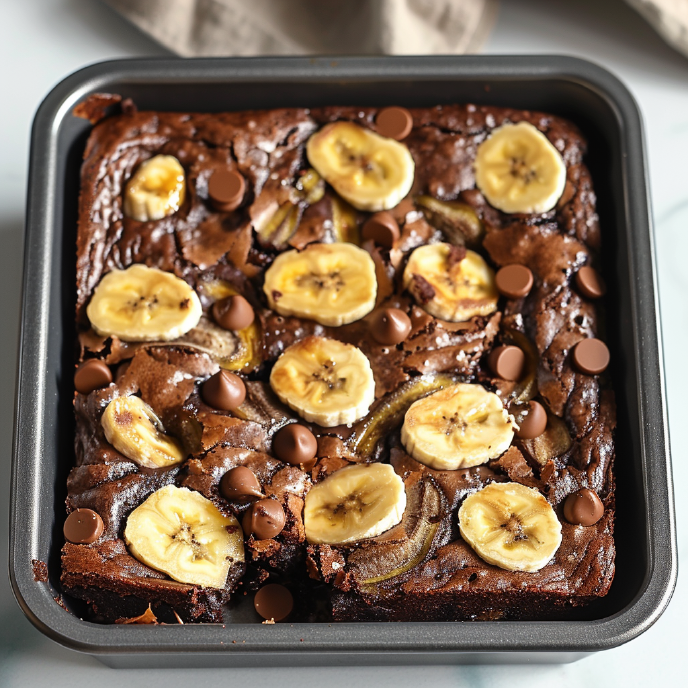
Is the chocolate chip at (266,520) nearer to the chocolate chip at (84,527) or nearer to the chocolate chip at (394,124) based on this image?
the chocolate chip at (84,527)

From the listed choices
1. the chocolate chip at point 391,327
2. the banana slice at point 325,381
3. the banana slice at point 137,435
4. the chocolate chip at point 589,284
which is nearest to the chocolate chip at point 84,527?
the banana slice at point 137,435

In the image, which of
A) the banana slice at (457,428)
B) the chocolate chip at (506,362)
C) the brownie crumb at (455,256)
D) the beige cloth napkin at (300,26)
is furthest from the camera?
the beige cloth napkin at (300,26)

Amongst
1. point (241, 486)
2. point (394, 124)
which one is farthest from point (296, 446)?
point (394, 124)

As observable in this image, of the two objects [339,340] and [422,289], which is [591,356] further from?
[339,340]

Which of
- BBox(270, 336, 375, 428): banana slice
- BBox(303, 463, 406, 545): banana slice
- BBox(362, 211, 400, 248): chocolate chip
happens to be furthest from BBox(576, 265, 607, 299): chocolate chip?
BBox(303, 463, 406, 545): banana slice

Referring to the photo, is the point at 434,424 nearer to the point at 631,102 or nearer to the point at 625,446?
the point at 625,446

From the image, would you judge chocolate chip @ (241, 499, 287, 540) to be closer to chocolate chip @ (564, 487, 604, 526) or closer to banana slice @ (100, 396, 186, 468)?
banana slice @ (100, 396, 186, 468)
